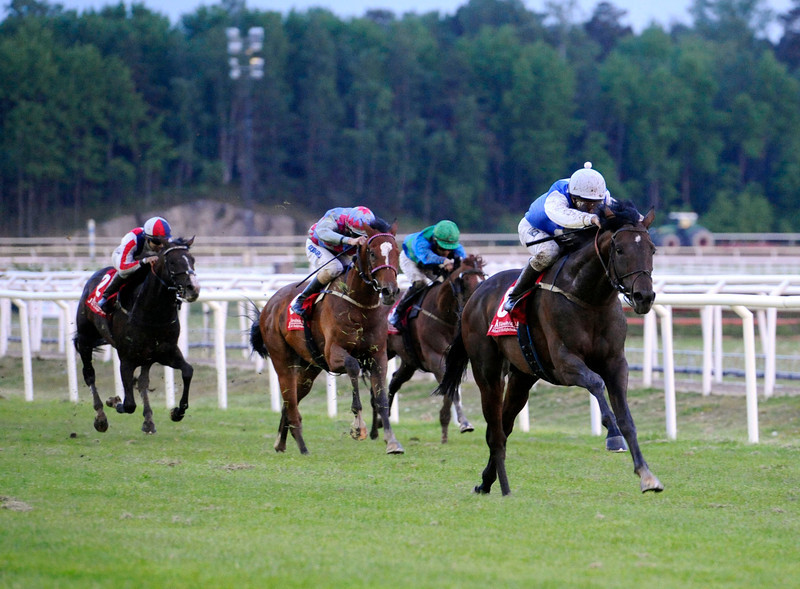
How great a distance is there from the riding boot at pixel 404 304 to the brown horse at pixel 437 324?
0.28 ft

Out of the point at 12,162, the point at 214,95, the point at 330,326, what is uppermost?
the point at 214,95

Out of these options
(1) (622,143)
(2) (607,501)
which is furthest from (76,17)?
(2) (607,501)

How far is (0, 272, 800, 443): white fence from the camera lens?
28.2ft

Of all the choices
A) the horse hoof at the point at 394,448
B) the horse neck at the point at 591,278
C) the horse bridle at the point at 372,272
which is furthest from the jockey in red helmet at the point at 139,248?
the horse neck at the point at 591,278

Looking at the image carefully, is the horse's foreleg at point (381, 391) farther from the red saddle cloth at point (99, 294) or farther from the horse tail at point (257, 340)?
the red saddle cloth at point (99, 294)

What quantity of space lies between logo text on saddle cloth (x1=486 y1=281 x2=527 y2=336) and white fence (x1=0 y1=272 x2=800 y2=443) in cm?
253

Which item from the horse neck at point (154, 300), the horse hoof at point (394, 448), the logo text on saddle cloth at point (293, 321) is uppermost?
the horse neck at point (154, 300)

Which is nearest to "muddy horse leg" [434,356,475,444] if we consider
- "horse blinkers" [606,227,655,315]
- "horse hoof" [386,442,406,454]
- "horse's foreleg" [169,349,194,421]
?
"horse hoof" [386,442,406,454]

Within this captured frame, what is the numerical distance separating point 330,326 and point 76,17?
156 ft

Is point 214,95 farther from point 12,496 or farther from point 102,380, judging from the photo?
point 12,496

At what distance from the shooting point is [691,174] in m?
61.5

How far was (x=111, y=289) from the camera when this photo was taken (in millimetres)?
10086

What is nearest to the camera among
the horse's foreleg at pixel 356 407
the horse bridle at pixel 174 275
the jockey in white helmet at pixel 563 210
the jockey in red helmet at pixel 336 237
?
the jockey in white helmet at pixel 563 210

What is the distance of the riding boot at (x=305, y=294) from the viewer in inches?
360
